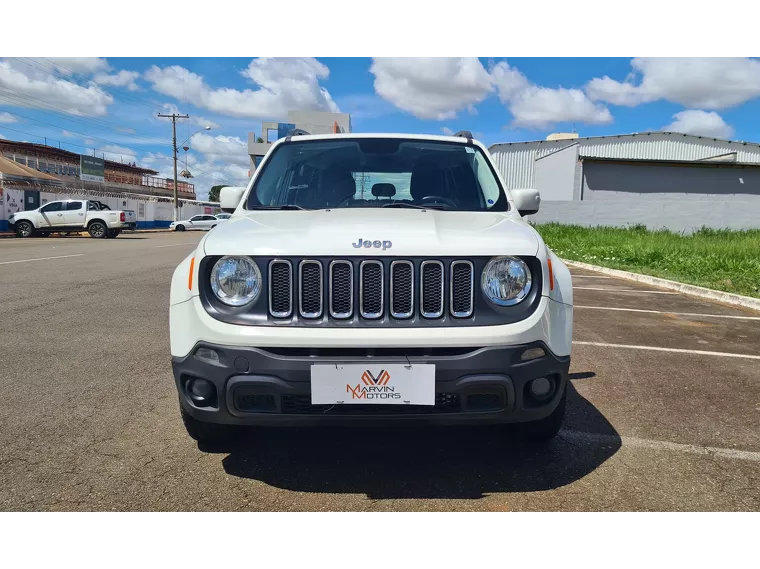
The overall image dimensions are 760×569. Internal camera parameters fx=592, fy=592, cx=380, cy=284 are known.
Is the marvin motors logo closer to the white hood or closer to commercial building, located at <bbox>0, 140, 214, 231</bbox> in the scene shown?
the white hood

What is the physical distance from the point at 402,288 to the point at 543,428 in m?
1.12

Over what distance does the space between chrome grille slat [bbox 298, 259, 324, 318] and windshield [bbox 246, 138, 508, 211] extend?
1.02 metres

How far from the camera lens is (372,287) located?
2.59 m

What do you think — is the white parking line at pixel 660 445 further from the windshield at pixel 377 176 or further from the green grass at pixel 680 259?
the green grass at pixel 680 259

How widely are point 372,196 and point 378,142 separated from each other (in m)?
0.58

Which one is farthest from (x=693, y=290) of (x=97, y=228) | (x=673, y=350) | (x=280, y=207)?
(x=97, y=228)

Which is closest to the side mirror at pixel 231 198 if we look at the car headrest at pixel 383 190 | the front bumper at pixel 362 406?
the car headrest at pixel 383 190

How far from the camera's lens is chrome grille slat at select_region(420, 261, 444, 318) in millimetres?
2590

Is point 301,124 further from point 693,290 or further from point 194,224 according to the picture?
point 693,290

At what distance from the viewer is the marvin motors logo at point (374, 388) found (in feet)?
8.07

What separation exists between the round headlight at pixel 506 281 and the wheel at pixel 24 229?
29.6 m

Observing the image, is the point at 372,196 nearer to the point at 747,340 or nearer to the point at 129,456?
the point at 129,456
